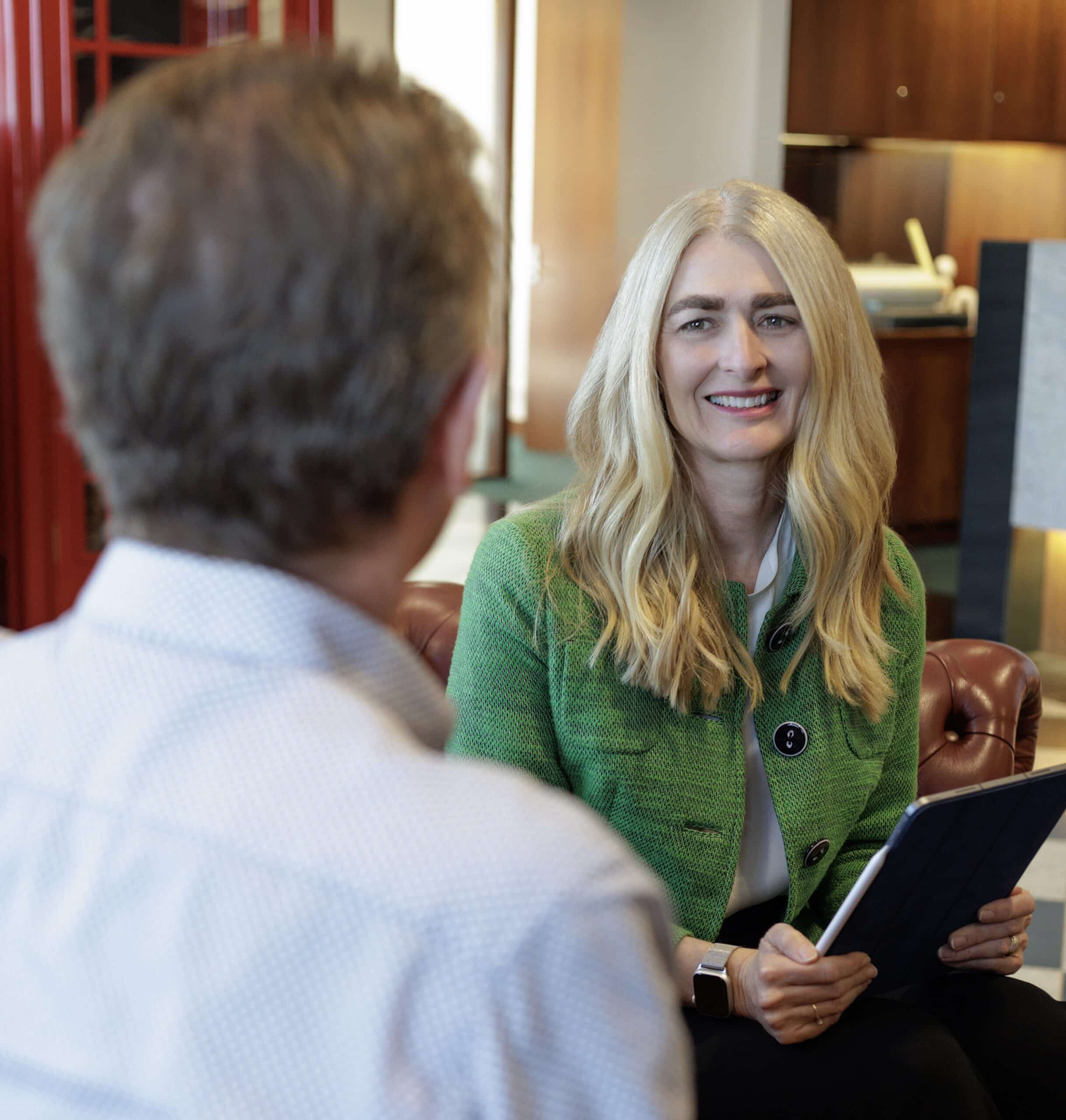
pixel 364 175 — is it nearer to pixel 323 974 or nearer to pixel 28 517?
pixel 323 974

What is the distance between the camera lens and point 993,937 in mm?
1634

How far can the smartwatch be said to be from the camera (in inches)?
61.1

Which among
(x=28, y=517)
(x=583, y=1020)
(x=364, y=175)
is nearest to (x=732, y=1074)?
(x=583, y=1020)

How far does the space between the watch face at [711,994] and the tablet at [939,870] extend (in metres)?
0.14

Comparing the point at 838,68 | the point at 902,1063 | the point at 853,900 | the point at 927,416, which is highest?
the point at 838,68

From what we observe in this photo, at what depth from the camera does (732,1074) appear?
149cm

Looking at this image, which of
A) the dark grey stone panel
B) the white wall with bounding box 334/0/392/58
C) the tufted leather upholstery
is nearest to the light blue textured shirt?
the tufted leather upholstery

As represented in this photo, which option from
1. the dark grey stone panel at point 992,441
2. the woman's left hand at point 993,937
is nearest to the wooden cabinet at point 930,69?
the dark grey stone panel at point 992,441

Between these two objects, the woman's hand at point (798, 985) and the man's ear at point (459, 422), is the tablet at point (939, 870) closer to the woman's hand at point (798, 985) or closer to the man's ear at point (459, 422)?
the woman's hand at point (798, 985)

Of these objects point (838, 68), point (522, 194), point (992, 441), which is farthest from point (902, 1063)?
point (522, 194)

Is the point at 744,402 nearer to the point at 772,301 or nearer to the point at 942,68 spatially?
the point at 772,301

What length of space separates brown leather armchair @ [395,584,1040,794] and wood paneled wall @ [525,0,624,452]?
18.1 ft

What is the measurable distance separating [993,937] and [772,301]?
79 centimetres

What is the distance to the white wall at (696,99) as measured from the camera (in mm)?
6691
